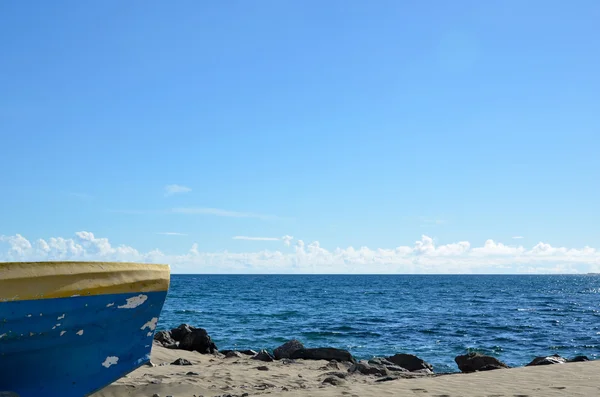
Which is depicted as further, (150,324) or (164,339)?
(164,339)

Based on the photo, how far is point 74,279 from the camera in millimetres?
6023

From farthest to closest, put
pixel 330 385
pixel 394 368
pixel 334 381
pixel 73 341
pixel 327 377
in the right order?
pixel 394 368 < pixel 327 377 < pixel 334 381 < pixel 330 385 < pixel 73 341

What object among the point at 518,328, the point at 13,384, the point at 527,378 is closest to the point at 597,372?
the point at 527,378

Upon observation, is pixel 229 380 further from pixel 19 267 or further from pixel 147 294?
pixel 19 267

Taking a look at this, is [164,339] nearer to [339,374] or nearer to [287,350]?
[287,350]

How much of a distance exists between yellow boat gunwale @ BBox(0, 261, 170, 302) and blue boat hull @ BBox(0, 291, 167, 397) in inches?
3.1

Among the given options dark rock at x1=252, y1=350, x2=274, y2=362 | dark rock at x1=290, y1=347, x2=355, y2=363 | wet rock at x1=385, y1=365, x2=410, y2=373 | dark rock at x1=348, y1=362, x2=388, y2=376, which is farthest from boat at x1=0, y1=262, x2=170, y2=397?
dark rock at x1=290, y1=347, x2=355, y2=363

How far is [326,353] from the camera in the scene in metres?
15.0

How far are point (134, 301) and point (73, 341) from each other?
830mm

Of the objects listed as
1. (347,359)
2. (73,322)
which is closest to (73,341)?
(73,322)

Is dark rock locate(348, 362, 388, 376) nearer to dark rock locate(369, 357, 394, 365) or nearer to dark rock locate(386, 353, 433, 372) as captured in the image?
dark rock locate(369, 357, 394, 365)

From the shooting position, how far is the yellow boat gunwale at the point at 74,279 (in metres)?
5.52

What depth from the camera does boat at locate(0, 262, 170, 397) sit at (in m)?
5.67

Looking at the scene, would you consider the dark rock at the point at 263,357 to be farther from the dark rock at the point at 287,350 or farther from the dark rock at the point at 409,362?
the dark rock at the point at 409,362
